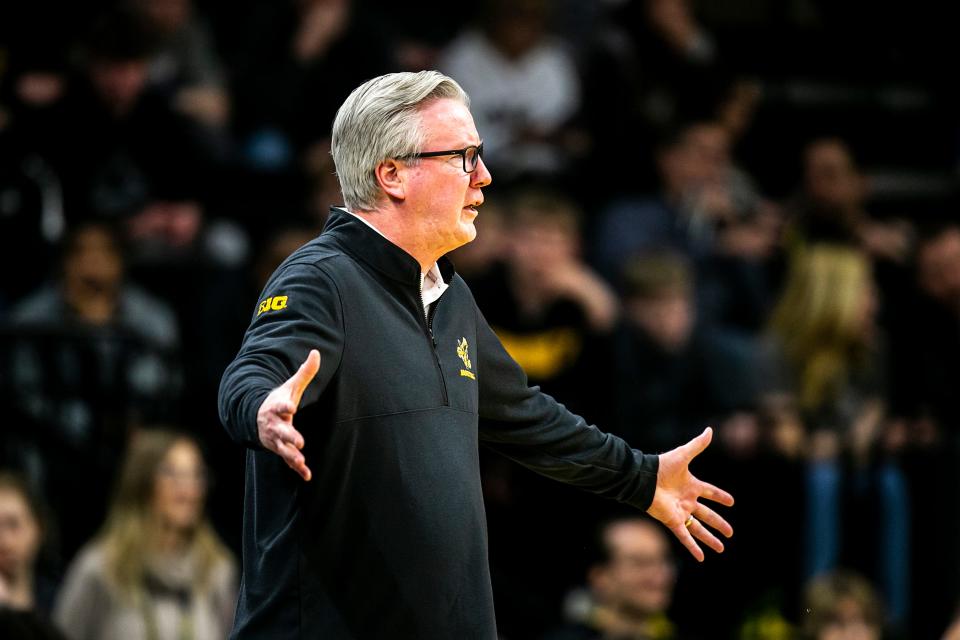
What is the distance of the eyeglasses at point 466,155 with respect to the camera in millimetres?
3414

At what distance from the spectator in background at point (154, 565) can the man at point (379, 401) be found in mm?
3131

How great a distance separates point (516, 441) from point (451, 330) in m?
0.35

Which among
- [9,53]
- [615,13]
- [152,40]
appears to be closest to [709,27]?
[615,13]

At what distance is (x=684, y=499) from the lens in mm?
3846

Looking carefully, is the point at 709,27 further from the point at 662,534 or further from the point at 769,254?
the point at 662,534

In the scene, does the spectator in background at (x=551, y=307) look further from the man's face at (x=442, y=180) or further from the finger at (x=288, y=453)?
A: the finger at (x=288, y=453)

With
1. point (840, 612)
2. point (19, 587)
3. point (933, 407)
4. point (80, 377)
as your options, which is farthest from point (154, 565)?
point (933, 407)

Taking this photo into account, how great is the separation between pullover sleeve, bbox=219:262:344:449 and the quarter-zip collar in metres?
0.15

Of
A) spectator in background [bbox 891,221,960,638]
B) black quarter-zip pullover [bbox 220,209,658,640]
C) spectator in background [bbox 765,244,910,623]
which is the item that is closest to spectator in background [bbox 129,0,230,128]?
spectator in background [bbox 765,244,910,623]

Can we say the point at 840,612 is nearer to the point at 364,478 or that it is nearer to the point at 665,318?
the point at 665,318

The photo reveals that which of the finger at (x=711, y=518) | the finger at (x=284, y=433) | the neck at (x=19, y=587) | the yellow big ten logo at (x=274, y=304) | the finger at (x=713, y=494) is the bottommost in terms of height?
the neck at (x=19, y=587)

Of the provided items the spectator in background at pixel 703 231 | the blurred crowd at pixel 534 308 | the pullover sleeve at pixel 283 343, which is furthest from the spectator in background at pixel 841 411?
the pullover sleeve at pixel 283 343

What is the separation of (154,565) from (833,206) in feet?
14.5

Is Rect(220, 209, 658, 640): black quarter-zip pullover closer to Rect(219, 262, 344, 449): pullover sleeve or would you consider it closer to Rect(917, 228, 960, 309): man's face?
Rect(219, 262, 344, 449): pullover sleeve
